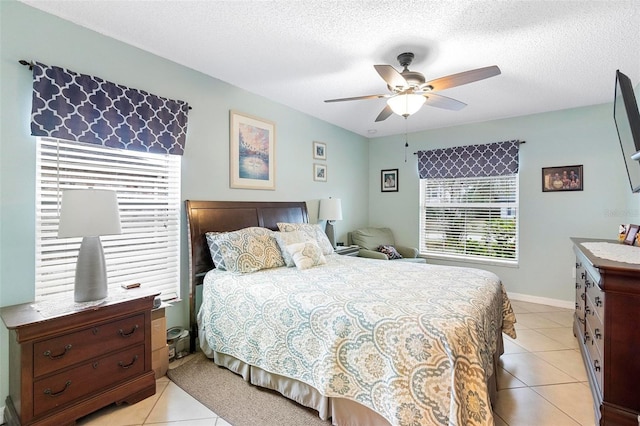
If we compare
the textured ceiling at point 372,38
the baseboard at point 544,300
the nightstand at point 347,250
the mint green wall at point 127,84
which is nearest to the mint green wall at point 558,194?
the baseboard at point 544,300

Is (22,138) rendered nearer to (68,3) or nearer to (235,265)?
(68,3)

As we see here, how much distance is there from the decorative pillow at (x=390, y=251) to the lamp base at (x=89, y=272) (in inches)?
140

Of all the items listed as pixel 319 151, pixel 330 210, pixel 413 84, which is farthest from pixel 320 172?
pixel 413 84

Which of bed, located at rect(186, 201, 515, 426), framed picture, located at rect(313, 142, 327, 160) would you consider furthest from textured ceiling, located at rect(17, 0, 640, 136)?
bed, located at rect(186, 201, 515, 426)

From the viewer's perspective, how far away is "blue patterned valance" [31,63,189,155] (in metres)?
1.93

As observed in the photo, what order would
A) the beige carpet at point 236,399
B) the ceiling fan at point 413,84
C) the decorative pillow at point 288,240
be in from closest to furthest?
the beige carpet at point 236,399 → the ceiling fan at point 413,84 → the decorative pillow at point 288,240

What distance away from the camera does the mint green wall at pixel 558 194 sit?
11.8ft

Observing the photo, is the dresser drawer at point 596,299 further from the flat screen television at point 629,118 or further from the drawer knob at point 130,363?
the drawer knob at point 130,363

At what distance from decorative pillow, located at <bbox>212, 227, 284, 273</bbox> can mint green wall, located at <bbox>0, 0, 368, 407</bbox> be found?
478mm

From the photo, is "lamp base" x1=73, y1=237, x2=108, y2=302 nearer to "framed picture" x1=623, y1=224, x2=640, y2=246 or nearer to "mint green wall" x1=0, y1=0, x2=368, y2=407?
"mint green wall" x1=0, y1=0, x2=368, y2=407

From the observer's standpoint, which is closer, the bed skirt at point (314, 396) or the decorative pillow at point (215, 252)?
the bed skirt at point (314, 396)

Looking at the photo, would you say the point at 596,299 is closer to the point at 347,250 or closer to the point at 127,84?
the point at 347,250

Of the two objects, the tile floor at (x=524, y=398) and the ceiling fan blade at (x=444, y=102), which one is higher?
the ceiling fan blade at (x=444, y=102)

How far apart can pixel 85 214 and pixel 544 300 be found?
509cm
